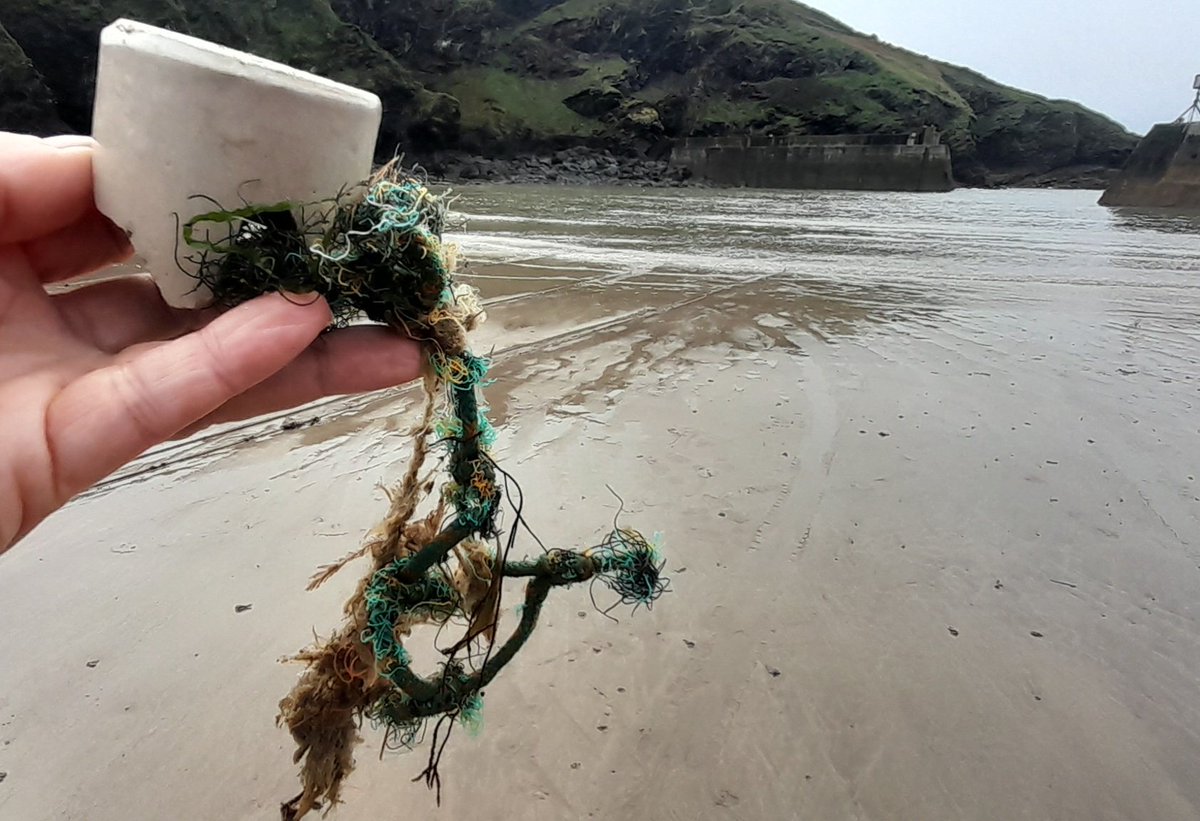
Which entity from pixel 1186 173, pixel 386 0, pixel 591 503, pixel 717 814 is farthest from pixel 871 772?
pixel 386 0

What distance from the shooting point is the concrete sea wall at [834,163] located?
1729 inches

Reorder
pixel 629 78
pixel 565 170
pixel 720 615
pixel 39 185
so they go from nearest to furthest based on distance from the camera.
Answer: pixel 39 185
pixel 720 615
pixel 565 170
pixel 629 78

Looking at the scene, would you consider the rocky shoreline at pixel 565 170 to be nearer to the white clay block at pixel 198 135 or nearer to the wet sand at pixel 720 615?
the wet sand at pixel 720 615

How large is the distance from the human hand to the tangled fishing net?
0.28 ft

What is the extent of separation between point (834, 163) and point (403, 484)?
1976 inches

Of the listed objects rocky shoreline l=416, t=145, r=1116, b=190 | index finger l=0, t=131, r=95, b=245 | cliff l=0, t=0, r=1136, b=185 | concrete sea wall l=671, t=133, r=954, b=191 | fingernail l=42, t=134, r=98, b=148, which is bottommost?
rocky shoreline l=416, t=145, r=1116, b=190

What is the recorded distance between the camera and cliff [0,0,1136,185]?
51625mm

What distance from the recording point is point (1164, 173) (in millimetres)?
28500

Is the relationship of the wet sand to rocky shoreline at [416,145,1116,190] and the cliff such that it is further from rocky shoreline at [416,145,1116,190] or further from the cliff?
the cliff

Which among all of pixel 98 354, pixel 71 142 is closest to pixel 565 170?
pixel 71 142

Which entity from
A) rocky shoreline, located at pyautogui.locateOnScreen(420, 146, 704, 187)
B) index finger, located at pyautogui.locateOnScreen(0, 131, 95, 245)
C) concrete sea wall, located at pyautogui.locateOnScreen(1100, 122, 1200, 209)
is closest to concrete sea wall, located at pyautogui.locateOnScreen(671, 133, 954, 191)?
rocky shoreline, located at pyautogui.locateOnScreen(420, 146, 704, 187)

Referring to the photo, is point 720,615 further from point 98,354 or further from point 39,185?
point 39,185

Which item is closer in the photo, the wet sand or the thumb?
the thumb

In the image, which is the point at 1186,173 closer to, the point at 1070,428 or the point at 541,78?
the point at 1070,428
